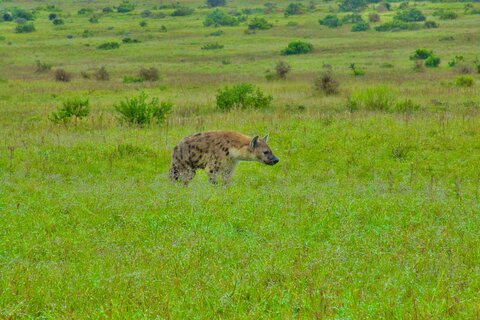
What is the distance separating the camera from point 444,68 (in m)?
43.2

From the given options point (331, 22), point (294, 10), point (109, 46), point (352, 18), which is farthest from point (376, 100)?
point (294, 10)

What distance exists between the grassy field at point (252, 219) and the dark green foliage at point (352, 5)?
8616 cm

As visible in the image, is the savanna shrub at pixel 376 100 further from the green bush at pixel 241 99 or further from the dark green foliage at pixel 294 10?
the dark green foliage at pixel 294 10

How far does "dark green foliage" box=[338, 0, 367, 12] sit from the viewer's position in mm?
110812

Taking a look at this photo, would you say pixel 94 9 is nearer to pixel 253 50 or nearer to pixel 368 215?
pixel 253 50

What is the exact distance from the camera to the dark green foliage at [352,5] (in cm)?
11081

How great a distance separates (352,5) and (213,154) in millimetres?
107099

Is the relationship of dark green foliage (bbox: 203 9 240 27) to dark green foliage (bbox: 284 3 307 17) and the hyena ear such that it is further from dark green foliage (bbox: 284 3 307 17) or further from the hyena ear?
the hyena ear

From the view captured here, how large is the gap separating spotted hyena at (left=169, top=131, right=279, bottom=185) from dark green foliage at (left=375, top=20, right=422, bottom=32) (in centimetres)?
6803

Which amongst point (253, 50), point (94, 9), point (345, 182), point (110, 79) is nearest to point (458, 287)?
point (345, 182)

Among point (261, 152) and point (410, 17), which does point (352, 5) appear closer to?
point (410, 17)

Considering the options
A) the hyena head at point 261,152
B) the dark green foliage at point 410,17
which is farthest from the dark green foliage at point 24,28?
the hyena head at point 261,152

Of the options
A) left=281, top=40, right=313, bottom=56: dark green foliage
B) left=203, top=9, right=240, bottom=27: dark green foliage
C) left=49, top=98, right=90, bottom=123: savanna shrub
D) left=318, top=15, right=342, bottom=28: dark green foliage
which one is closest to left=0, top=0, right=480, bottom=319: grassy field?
left=49, top=98, right=90, bottom=123: savanna shrub

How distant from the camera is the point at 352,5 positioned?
115m
